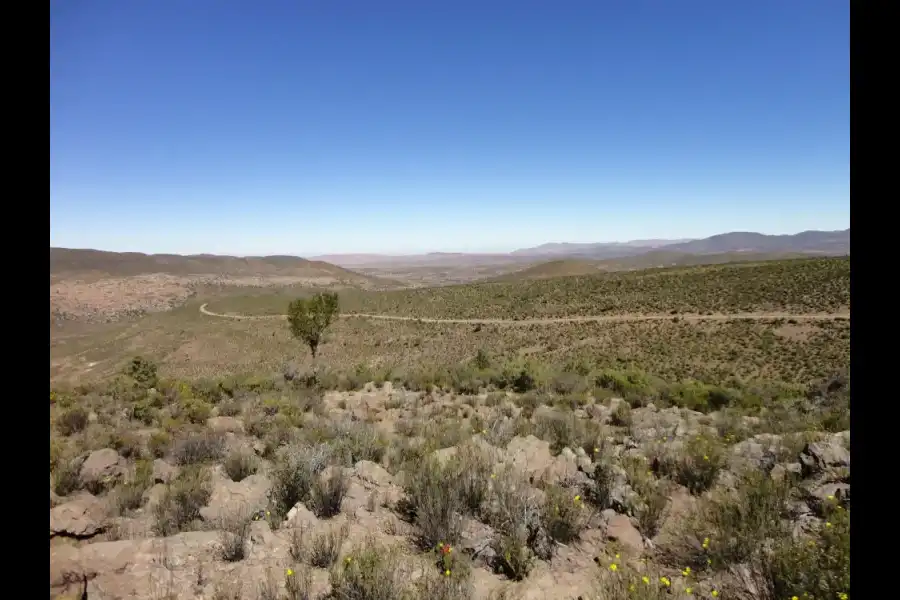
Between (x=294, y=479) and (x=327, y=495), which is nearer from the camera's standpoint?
(x=327, y=495)

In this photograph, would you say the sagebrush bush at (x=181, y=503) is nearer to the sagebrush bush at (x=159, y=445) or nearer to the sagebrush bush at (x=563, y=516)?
the sagebrush bush at (x=159, y=445)

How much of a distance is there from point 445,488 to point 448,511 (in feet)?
1.56

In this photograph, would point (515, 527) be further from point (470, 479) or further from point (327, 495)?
point (327, 495)

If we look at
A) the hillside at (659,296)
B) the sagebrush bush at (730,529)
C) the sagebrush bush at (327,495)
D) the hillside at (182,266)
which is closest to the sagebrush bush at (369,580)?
the sagebrush bush at (327,495)

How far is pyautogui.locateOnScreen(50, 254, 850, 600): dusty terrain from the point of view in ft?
11.4

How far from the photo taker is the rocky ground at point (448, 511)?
3408mm

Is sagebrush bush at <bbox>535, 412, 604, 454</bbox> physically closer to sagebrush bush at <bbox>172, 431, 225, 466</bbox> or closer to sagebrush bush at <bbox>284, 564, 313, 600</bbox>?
sagebrush bush at <bbox>284, 564, 313, 600</bbox>

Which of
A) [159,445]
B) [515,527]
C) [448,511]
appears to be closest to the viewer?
[515,527]

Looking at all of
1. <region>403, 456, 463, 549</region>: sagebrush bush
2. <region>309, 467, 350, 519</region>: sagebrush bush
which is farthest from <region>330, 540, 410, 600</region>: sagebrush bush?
<region>309, 467, 350, 519</region>: sagebrush bush

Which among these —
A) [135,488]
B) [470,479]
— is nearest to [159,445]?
[135,488]

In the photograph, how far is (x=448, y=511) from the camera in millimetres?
4379

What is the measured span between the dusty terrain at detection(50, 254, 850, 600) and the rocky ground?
0.02 metres
